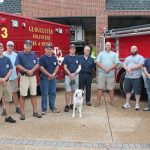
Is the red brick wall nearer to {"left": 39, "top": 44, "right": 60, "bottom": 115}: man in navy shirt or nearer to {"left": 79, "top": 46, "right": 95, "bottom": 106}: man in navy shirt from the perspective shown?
{"left": 79, "top": 46, "right": 95, "bottom": 106}: man in navy shirt

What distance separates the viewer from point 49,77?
8.64 m

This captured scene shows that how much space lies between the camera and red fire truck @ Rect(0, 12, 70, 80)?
9.56 meters

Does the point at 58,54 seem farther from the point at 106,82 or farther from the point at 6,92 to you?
the point at 6,92

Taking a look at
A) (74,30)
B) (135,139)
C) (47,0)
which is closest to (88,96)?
(135,139)

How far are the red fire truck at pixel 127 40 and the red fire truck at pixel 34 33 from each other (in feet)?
5.15

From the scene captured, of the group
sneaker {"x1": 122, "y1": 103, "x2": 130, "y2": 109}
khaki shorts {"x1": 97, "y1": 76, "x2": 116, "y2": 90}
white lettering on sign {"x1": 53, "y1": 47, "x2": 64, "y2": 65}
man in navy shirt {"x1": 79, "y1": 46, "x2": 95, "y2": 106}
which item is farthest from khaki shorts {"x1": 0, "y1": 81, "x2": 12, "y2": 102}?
white lettering on sign {"x1": 53, "y1": 47, "x2": 64, "y2": 65}

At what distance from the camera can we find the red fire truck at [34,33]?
956cm

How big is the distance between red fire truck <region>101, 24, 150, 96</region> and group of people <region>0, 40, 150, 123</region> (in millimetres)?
667

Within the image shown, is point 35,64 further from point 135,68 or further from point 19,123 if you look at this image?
point 135,68

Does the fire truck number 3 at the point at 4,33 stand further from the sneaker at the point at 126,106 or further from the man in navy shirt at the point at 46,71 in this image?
the sneaker at the point at 126,106

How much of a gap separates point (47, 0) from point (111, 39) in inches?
192

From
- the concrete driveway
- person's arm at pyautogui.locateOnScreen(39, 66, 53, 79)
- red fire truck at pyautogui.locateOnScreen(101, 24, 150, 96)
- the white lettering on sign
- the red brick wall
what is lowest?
the concrete driveway

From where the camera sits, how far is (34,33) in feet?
35.4

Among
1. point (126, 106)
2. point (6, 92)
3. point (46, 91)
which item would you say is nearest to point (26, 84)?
point (6, 92)
